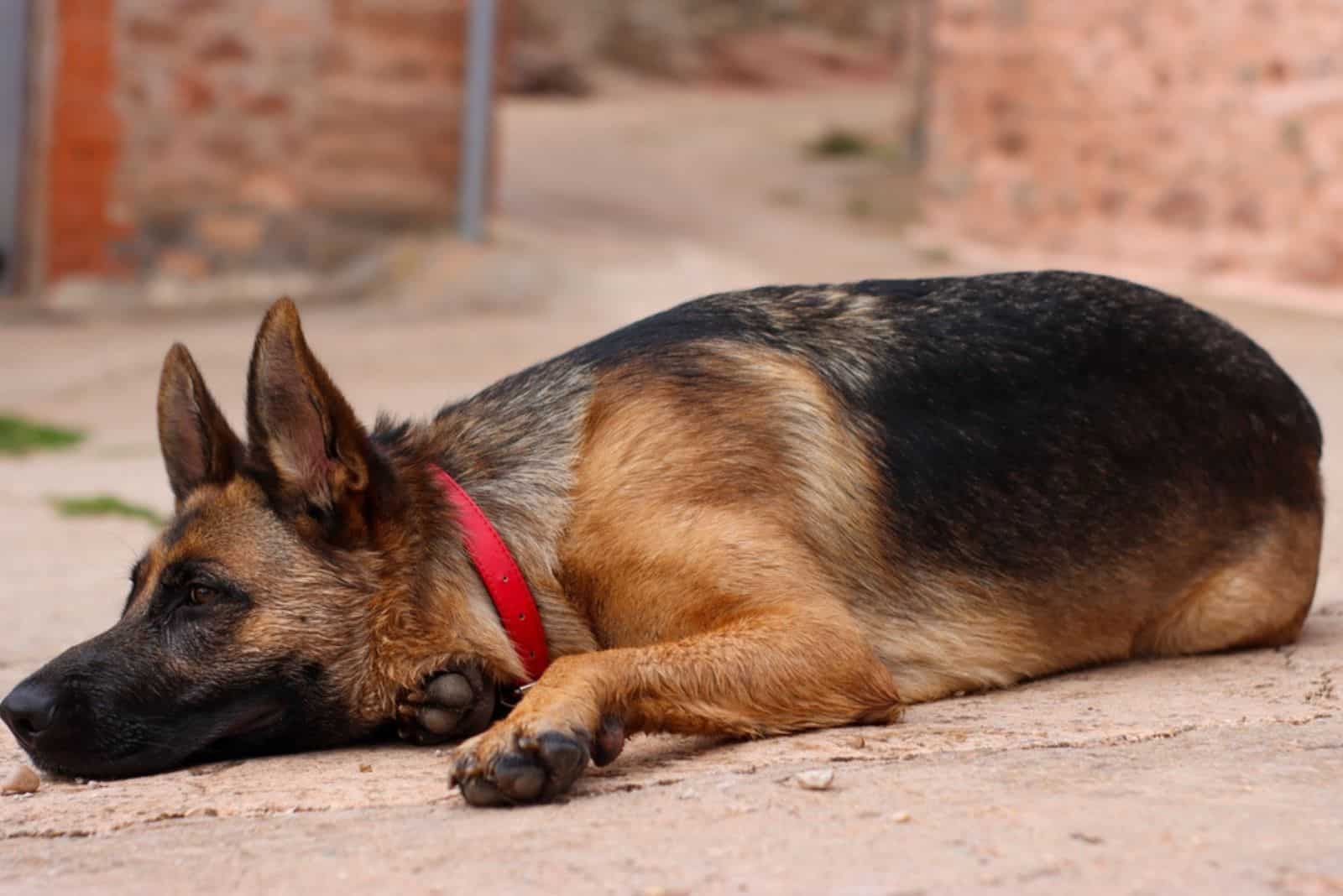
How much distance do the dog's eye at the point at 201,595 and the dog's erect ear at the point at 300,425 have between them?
265 millimetres

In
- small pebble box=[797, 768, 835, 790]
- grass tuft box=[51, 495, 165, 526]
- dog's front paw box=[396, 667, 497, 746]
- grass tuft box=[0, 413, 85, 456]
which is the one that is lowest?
grass tuft box=[0, 413, 85, 456]

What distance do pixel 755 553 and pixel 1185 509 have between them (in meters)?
1.33

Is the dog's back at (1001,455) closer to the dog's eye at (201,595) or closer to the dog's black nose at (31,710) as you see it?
the dog's eye at (201,595)

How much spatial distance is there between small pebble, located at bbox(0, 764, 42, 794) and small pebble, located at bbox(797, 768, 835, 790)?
1.64m

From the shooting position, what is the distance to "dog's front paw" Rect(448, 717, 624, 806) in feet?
10.4

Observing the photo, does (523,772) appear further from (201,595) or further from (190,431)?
(190,431)

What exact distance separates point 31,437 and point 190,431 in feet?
19.7

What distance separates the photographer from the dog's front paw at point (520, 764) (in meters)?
3.18

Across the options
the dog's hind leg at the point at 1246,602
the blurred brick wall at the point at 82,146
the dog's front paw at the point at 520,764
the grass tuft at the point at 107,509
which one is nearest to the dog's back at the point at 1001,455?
the dog's hind leg at the point at 1246,602

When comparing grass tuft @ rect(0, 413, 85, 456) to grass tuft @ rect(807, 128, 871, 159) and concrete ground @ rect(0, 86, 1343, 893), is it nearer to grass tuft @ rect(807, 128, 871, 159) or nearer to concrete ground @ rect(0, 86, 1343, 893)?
concrete ground @ rect(0, 86, 1343, 893)

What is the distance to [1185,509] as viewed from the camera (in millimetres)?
4504

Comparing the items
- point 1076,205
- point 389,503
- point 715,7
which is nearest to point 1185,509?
point 389,503

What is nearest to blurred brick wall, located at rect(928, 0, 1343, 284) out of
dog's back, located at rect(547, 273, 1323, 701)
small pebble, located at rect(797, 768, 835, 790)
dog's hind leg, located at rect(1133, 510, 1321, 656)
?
dog's hind leg, located at rect(1133, 510, 1321, 656)

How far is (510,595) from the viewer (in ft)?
12.9
